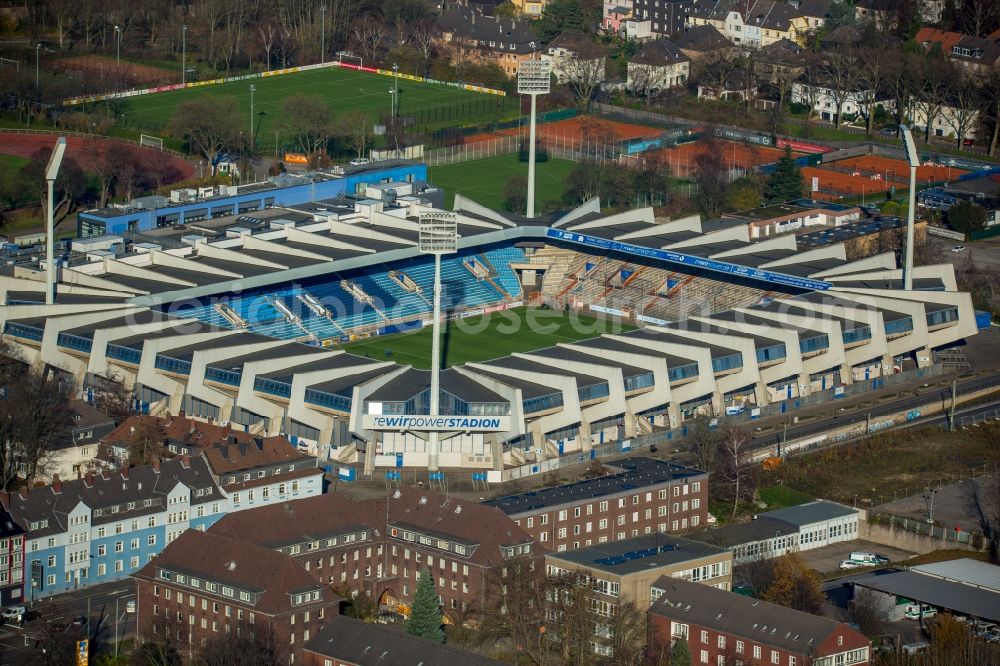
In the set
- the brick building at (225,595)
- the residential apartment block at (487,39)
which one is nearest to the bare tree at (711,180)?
the residential apartment block at (487,39)

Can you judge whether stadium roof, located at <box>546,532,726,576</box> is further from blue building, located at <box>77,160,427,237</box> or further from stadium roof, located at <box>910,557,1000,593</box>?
blue building, located at <box>77,160,427,237</box>

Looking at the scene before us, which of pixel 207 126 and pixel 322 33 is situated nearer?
pixel 207 126

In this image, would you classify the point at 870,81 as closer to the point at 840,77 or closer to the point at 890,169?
the point at 840,77

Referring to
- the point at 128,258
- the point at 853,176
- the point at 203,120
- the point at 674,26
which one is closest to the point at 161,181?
the point at 203,120

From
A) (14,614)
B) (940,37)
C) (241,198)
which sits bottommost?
(14,614)

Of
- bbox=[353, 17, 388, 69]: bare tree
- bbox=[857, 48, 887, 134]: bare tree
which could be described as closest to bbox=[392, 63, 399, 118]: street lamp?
bbox=[353, 17, 388, 69]: bare tree

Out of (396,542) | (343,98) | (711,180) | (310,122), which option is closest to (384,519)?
(396,542)
